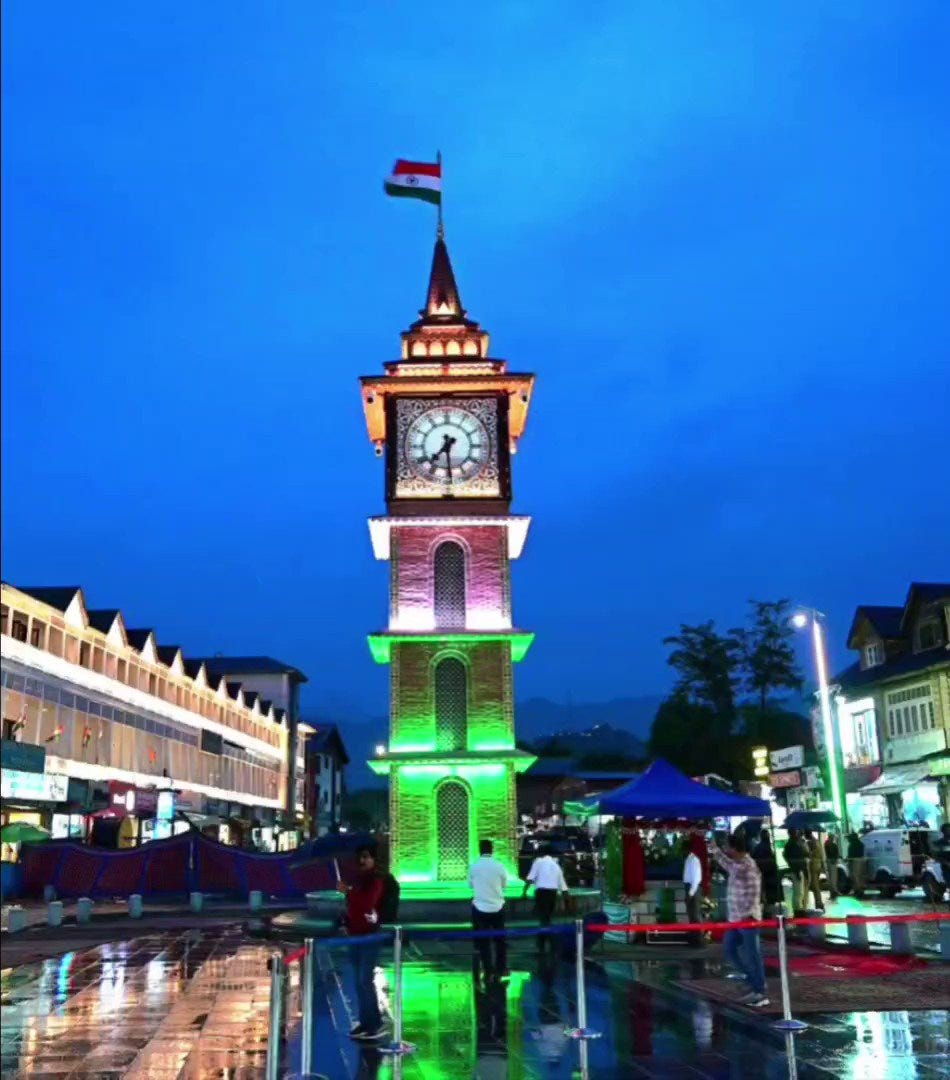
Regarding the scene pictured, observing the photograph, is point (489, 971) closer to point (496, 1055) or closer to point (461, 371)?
point (496, 1055)

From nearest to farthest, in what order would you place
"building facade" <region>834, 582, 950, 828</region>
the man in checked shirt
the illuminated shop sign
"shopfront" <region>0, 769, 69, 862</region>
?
the man in checked shirt
the illuminated shop sign
"shopfront" <region>0, 769, 69, 862</region>
"building facade" <region>834, 582, 950, 828</region>

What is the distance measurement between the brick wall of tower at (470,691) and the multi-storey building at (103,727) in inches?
543

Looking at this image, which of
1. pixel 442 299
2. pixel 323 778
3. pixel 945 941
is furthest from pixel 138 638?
pixel 323 778

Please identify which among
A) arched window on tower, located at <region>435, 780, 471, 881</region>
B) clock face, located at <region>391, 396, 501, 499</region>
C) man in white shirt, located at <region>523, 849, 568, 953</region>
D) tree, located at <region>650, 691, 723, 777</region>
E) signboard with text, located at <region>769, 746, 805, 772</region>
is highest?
clock face, located at <region>391, 396, 501, 499</region>

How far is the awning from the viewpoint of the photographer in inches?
1633

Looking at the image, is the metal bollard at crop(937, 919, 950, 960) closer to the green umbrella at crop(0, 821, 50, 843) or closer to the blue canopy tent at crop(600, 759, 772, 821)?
the blue canopy tent at crop(600, 759, 772, 821)

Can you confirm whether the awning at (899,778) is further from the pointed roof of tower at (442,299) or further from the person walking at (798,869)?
the pointed roof of tower at (442,299)

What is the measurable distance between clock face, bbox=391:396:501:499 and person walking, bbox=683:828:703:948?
48.1 ft

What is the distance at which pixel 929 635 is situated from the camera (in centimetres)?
4394

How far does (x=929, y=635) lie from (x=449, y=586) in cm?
2157

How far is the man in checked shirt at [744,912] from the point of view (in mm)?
13258

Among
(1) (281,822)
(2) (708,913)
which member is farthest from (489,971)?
(1) (281,822)

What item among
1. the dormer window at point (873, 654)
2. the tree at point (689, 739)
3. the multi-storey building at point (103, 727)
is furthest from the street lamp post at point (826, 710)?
the tree at point (689, 739)

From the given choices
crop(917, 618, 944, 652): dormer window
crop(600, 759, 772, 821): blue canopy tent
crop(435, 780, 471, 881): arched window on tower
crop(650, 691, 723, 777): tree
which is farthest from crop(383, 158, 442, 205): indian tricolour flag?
crop(650, 691, 723, 777): tree
